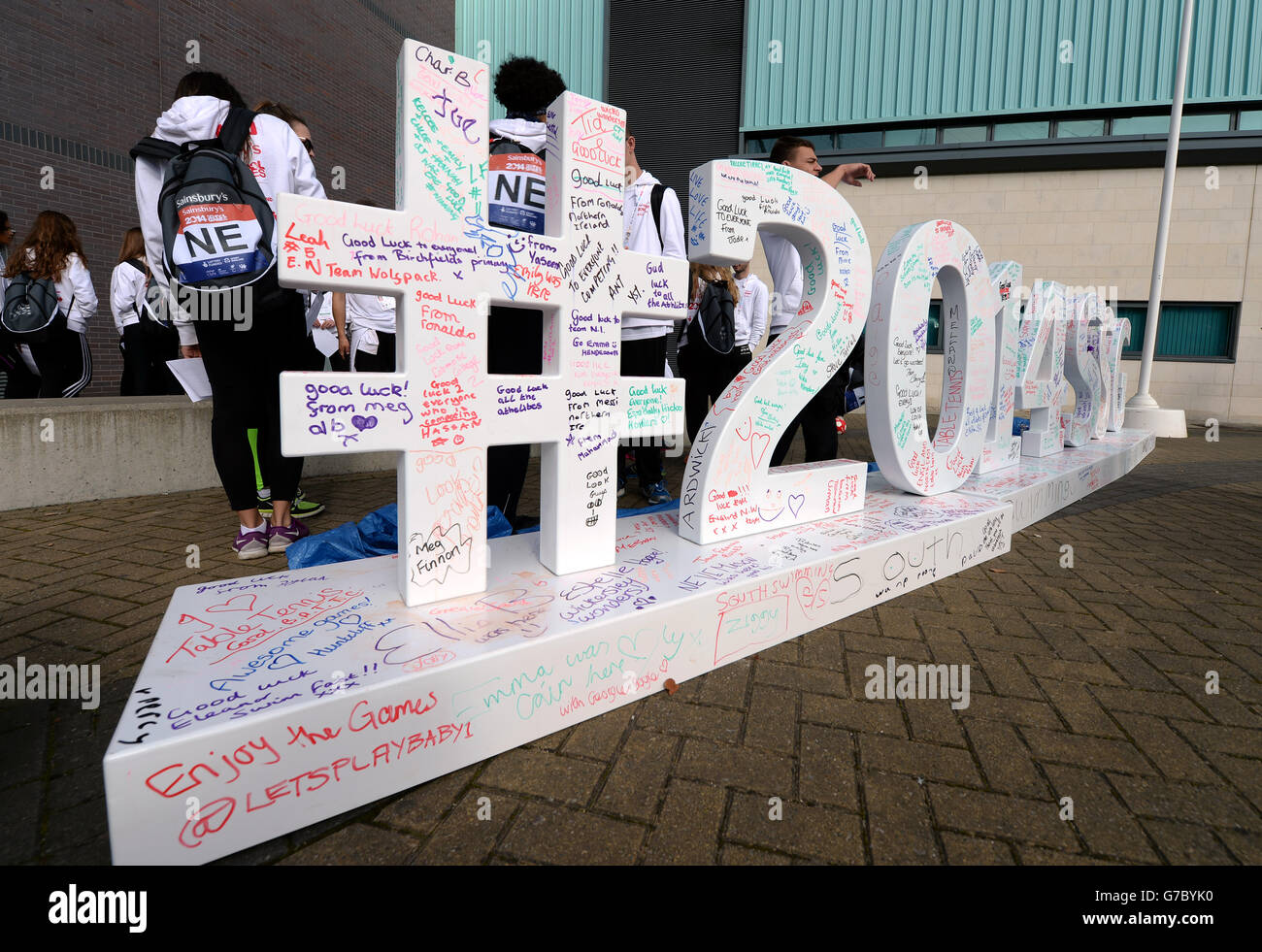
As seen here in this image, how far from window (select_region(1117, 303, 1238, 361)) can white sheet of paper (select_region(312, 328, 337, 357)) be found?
12.9 meters

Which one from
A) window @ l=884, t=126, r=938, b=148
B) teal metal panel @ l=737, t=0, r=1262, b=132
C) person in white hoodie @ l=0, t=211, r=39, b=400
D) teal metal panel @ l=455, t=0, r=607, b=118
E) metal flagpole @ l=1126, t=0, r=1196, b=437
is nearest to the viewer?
person in white hoodie @ l=0, t=211, r=39, b=400

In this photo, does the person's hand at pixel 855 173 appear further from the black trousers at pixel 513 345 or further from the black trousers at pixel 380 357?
the black trousers at pixel 380 357

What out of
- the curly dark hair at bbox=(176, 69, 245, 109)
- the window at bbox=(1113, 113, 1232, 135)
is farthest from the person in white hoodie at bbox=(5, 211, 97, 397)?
the window at bbox=(1113, 113, 1232, 135)

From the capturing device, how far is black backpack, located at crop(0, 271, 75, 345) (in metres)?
4.64

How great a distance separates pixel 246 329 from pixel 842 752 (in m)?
2.69

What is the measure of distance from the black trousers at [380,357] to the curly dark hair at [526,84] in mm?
2062

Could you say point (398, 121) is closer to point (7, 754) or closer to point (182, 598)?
point (182, 598)

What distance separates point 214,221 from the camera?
2387mm

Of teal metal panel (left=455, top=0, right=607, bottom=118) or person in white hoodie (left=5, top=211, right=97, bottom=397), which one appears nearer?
person in white hoodie (left=5, top=211, right=97, bottom=397)

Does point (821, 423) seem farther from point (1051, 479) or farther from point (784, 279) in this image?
point (1051, 479)

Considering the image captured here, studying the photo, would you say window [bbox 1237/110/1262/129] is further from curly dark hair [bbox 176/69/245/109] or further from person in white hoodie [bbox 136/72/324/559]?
curly dark hair [bbox 176/69/245/109]

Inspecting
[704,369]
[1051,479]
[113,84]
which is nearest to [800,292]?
[704,369]

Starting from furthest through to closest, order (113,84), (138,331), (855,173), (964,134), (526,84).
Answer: (964,134) < (113,84) < (138,331) < (855,173) < (526,84)
